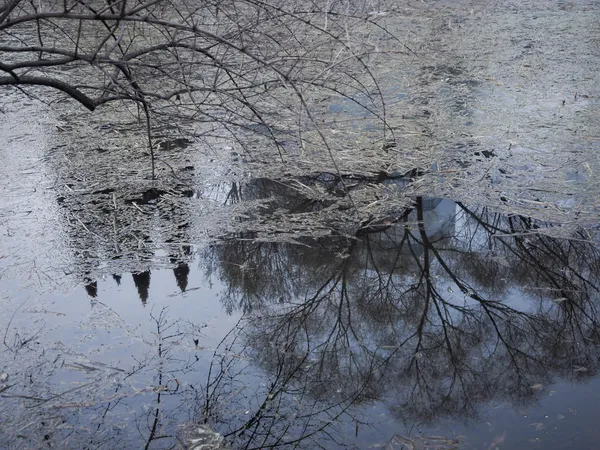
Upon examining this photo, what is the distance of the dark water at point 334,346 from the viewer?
3947mm

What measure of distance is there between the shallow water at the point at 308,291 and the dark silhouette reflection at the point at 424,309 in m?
0.01

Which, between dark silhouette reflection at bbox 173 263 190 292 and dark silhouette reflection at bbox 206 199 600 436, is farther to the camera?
dark silhouette reflection at bbox 173 263 190 292

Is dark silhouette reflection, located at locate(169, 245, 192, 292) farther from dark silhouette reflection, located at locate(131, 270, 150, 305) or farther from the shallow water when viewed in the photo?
dark silhouette reflection, located at locate(131, 270, 150, 305)

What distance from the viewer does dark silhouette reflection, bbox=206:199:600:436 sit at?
4.25 metres

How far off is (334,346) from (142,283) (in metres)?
1.48

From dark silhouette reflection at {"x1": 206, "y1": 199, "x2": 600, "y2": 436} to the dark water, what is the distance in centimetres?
1

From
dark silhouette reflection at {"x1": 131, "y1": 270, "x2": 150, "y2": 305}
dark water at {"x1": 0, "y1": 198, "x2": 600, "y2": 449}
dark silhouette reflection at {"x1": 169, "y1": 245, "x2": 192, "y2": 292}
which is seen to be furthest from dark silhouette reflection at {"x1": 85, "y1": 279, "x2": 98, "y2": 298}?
dark silhouette reflection at {"x1": 169, "y1": 245, "x2": 192, "y2": 292}

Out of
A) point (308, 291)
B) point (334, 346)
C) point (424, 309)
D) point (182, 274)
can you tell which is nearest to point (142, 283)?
point (182, 274)

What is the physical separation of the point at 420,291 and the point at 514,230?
1035 mm

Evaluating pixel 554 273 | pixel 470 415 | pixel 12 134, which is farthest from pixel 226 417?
pixel 12 134

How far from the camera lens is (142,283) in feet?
17.6

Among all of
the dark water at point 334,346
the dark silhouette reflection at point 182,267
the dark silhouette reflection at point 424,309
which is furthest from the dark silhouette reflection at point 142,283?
the dark silhouette reflection at point 424,309

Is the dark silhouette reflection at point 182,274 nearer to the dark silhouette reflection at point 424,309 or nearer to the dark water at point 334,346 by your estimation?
the dark water at point 334,346

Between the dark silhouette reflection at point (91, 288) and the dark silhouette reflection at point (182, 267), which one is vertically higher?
the dark silhouette reflection at point (182, 267)
